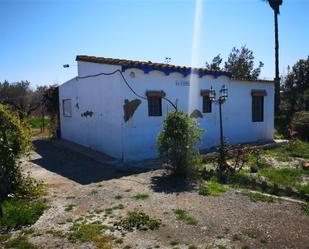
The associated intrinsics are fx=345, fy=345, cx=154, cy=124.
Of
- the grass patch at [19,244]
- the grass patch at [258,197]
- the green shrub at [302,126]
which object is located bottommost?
the grass patch at [258,197]

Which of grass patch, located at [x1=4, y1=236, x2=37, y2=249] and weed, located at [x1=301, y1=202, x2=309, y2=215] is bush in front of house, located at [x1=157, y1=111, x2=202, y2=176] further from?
grass patch, located at [x1=4, y1=236, x2=37, y2=249]

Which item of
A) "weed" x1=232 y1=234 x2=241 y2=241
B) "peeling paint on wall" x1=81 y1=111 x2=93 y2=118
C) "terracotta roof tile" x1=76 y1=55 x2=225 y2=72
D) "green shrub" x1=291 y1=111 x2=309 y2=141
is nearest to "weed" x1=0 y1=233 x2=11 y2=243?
"weed" x1=232 y1=234 x2=241 y2=241

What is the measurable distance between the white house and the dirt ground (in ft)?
6.38

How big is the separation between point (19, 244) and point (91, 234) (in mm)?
999

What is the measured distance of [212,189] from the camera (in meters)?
7.50

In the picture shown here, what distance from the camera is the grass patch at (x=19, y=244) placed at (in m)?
4.75

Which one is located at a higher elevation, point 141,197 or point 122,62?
point 122,62

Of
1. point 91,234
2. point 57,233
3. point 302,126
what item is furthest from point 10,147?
point 302,126

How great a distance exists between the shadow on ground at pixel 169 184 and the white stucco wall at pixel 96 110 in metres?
2.70

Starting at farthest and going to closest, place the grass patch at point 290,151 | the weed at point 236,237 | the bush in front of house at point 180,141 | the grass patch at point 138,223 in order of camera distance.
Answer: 1. the grass patch at point 290,151
2. the bush in front of house at point 180,141
3. the grass patch at point 138,223
4. the weed at point 236,237

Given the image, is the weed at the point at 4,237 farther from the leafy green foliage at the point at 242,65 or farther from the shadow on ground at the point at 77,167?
the leafy green foliage at the point at 242,65

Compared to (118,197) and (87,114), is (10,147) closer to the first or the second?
(118,197)

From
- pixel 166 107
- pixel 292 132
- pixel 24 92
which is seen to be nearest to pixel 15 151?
pixel 166 107

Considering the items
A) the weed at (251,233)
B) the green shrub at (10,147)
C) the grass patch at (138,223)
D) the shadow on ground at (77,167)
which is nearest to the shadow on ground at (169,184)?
the shadow on ground at (77,167)
